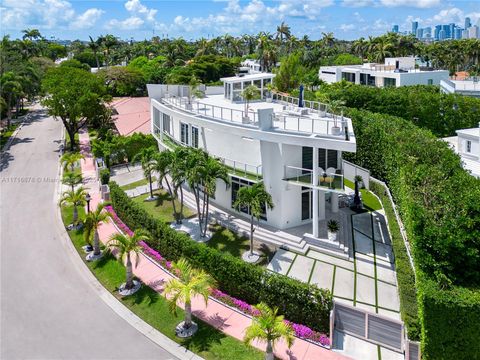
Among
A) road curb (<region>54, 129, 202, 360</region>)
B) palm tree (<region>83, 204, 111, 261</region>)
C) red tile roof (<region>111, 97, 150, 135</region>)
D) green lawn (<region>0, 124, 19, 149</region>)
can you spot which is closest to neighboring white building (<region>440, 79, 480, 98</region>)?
red tile roof (<region>111, 97, 150, 135</region>)

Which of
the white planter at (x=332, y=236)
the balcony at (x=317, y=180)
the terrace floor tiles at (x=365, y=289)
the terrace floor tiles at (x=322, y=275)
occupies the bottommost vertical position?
the terrace floor tiles at (x=365, y=289)

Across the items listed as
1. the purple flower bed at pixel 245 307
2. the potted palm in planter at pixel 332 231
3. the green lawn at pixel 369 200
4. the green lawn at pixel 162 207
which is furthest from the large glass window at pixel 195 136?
the green lawn at pixel 369 200

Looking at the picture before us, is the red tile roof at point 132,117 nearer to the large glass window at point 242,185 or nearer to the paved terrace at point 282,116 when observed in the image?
the paved terrace at point 282,116

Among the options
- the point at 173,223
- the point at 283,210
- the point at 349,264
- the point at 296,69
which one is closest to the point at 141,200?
the point at 173,223

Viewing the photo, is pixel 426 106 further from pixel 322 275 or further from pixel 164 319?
pixel 164 319

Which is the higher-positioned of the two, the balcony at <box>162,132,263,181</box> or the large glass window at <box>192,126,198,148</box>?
the large glass window at <box>192,126,198,148</box>

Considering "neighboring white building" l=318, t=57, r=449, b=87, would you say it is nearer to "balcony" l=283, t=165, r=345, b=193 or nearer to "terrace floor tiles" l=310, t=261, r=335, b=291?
"balcony" l=283, t=165, r=345, b=193
